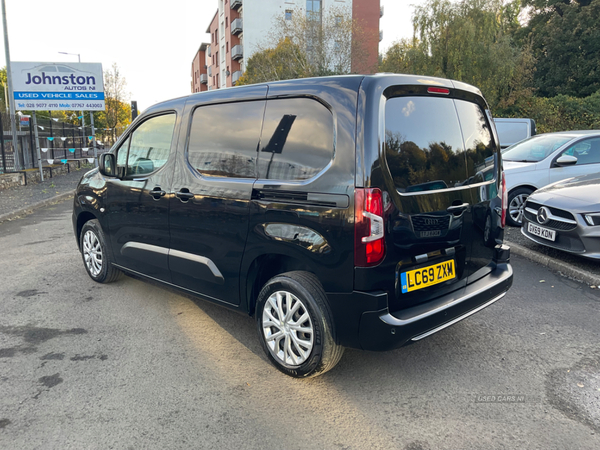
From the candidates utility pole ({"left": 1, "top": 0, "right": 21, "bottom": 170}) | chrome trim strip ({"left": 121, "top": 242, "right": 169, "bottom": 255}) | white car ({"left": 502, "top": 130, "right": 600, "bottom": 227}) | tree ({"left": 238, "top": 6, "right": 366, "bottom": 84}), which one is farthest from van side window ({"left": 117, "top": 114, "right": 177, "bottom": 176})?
tree ({"left": 238, "top": 6, "right": 366, "bottom": 84})

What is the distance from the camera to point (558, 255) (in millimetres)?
6277

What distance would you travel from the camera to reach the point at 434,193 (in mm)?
3061

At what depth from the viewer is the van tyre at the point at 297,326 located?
2.97m

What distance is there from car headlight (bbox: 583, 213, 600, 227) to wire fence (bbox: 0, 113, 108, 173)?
14851mm

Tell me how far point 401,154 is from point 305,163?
596 mm

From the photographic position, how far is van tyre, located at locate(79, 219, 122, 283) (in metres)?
5.06

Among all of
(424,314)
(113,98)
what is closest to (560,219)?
(424,314)

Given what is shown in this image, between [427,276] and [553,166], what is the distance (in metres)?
6.42

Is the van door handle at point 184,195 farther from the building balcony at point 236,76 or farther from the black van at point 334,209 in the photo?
Answer: the building balcony at point 236,76

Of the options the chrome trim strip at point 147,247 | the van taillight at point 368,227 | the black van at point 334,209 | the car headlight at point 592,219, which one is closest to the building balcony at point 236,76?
the car headlight at point 592,219

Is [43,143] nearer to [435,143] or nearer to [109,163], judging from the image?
[109,163]

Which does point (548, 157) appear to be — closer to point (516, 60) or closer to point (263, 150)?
point (263, 150)

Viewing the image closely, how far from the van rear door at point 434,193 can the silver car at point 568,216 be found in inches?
98.2

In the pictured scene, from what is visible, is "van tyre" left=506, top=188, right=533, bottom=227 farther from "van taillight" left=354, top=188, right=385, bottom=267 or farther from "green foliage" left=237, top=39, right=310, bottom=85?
"green foliage" left=237, top=39, right=310, bottom=85
